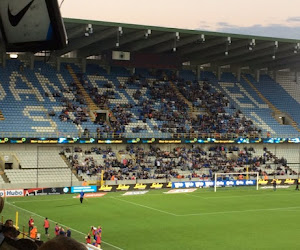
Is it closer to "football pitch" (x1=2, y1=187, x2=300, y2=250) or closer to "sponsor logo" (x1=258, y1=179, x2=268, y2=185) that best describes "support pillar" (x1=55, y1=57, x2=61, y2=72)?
"football pitch" (x1=2, y1=187, x2=300, y2=250)

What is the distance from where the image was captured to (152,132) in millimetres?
66062

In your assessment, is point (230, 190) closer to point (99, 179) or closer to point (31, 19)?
point (99, 179)

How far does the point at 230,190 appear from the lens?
62.1m

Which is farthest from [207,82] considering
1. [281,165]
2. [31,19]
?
[31,19]

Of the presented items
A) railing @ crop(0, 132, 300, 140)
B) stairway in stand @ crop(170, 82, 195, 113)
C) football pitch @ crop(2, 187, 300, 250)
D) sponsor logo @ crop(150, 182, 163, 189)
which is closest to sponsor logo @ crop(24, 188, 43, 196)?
football pitch @ crop(2, 187, 300, 250)

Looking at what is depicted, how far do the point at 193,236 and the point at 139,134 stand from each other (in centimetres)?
2893

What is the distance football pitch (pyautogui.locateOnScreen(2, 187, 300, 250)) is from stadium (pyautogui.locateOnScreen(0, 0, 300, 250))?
15 cm

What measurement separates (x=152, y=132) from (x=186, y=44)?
11979mm

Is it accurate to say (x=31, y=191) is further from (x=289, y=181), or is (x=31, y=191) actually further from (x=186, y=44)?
(x=289, y=181)

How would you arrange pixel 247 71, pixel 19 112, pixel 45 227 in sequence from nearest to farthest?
pixel 45 227 < pixel 19 112 < pixel 247 71

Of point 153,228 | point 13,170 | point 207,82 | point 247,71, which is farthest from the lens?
point 247,71

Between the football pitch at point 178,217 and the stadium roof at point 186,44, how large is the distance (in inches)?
675

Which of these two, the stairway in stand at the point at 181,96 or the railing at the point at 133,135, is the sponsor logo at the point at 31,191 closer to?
the railing at the point at 133,135

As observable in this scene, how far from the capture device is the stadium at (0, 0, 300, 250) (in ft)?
157
